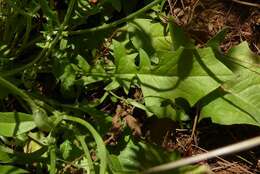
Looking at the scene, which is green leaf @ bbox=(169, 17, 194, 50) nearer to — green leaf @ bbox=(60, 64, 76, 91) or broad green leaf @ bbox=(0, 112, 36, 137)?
green leaf @ bbox=(60, 64, 76, 91)

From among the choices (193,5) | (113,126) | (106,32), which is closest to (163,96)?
(113,126)

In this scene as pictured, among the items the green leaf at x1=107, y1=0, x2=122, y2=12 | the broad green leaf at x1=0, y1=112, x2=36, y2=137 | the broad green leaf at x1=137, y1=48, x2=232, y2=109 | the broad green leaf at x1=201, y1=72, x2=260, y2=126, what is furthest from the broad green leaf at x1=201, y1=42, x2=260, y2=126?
the broad green leaf at x1=0, y1=112, x2=36, y2=137

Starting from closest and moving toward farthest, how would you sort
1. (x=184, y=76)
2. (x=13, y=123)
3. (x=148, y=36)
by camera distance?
1. (x=13, y=123)
2. (x=184, y=76)
3. (x=148, y=36)

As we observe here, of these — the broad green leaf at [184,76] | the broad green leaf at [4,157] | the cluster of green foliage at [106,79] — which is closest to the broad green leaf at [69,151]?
the cluster of green foliage at [106,79]

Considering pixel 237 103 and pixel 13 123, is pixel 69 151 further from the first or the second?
pixel 237 103

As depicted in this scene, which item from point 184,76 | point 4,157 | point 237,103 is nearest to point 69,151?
point 4,157

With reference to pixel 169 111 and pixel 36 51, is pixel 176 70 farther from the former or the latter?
pixel 36 51

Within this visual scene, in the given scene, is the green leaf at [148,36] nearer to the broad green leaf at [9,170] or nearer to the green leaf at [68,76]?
the green leaf at [68,76]
